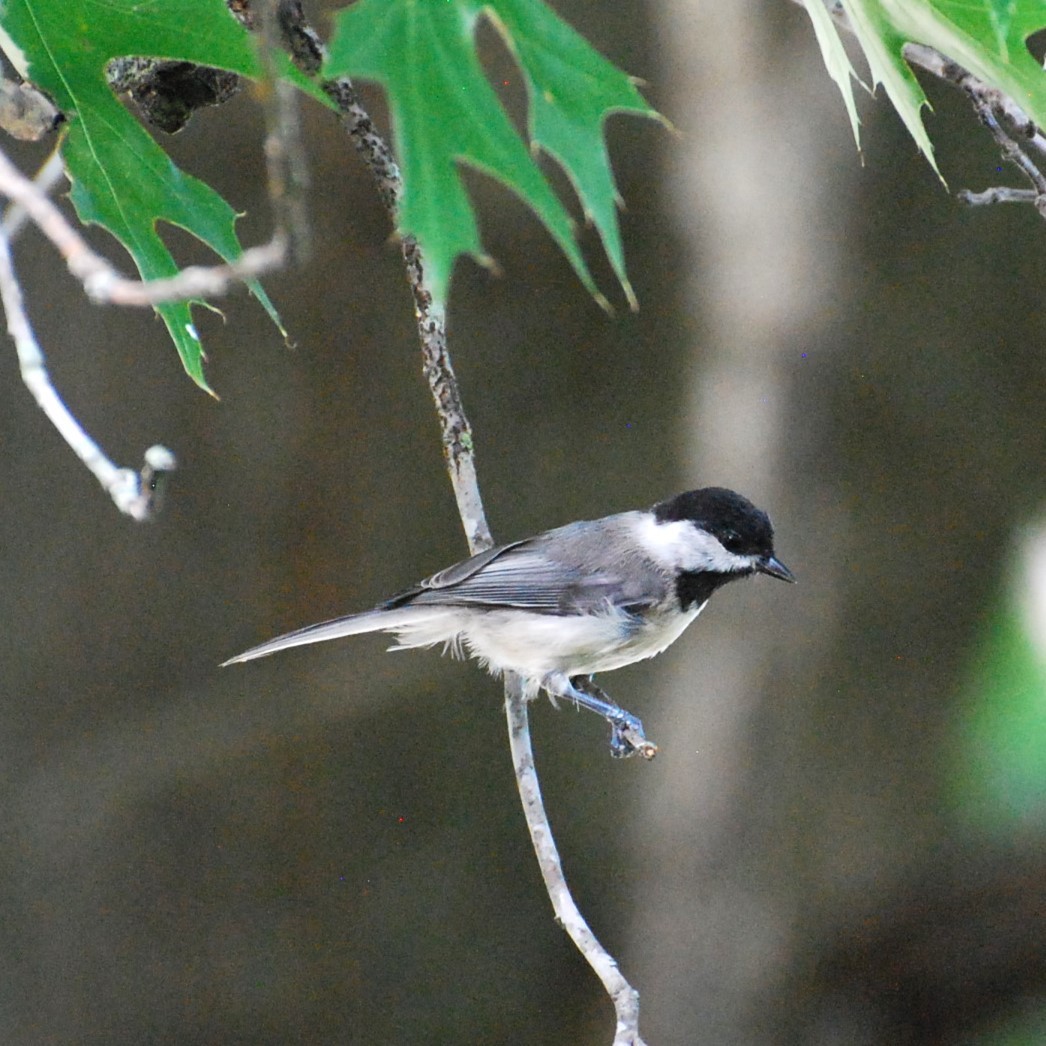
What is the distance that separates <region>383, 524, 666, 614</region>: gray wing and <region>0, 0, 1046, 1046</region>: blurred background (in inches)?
76.0

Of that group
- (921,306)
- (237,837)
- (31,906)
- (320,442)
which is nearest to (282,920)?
(237,837)

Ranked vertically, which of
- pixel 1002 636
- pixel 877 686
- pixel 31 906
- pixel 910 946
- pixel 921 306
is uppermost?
pixel 921 306

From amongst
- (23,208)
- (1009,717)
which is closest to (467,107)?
(23,208)

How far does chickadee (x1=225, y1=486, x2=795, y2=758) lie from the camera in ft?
9.93

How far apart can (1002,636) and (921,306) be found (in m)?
1.61

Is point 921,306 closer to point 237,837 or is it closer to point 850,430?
point 850,430

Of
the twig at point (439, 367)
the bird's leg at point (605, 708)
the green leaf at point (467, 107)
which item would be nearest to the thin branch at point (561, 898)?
the twig at point (439, 367)

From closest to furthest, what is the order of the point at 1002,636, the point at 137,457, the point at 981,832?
the point at 1002,636 → the point at 137,457 → the point at 981,832

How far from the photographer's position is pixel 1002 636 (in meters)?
4.48

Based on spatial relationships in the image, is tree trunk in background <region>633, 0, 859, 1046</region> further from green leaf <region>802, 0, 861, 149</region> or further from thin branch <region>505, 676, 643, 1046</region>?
green leaf <region>802, 0, 861, 149</region>

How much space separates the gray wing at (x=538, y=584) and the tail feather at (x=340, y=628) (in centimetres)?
5

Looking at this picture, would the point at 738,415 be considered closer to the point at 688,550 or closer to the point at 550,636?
the point at 688,550

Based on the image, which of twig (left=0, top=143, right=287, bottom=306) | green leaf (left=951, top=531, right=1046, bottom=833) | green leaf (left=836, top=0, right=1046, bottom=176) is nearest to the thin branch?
twig (left=0, top=143, right=287, bottom=306)

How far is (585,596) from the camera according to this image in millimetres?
3172
